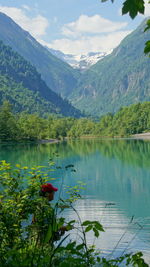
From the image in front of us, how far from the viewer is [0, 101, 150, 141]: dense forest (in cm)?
8638

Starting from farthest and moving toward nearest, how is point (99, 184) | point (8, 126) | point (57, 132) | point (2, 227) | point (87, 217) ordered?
point (57, 132)
point (8, 126)
point (99, 184)
point (87, 217)
point (2, 227)

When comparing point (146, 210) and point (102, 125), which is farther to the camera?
point (102, 125)

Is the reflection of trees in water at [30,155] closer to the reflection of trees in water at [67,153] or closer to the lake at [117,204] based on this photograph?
the reflection of trees in water at [67,153]

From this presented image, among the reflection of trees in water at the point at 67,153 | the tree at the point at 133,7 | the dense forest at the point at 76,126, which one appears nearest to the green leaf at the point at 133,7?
the tree at the point at 133,7

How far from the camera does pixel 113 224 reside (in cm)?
1376

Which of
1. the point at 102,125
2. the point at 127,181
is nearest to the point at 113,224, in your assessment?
the point at 127,181

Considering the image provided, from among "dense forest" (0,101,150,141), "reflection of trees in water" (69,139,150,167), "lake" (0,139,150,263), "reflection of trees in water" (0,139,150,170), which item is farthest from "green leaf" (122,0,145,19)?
"dense forest" (0,101,150,141)

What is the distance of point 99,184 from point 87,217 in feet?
39.1

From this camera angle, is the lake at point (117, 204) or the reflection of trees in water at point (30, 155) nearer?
the lake at point (117, 204)

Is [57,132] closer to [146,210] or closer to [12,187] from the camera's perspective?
[146,210]

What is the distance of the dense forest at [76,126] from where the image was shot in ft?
283

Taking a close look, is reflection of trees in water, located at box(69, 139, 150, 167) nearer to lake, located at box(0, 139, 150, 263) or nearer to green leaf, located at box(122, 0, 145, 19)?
lake, located at box(0, 139, 150, 263)

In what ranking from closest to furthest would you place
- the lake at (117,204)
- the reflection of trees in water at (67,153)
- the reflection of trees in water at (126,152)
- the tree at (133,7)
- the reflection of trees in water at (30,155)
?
the tree at (133,7), the lake at (117,204), the reflection of trees in water at (30,155), the reflection of trees in water at (67,153), the reflection of trees in water at (126,152)

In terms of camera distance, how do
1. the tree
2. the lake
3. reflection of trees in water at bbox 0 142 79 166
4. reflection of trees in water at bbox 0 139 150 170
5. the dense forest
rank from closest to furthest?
1. the tree
2. the lake
3. reflection of trees in water at bbox 0 142 79 166
4. reflection of trees in water at bbox 0 139 150 170
5. the dense forest
